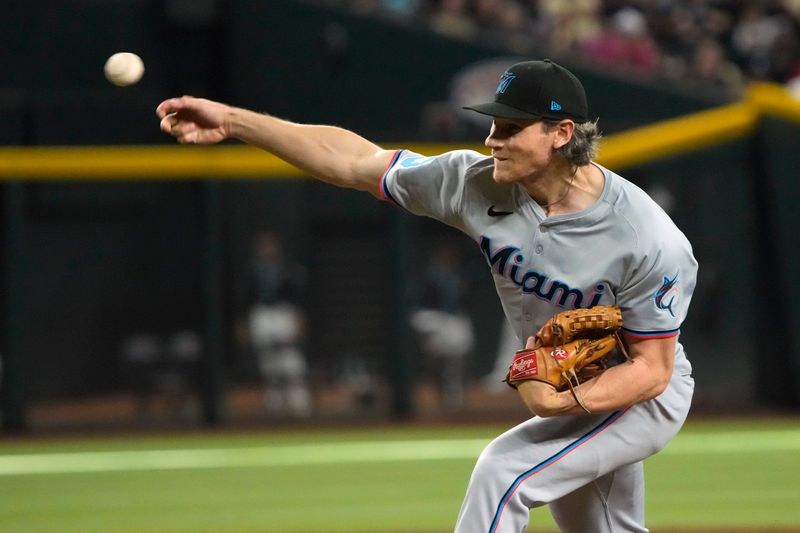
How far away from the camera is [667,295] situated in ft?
11.3

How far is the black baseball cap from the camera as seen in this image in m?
3.38

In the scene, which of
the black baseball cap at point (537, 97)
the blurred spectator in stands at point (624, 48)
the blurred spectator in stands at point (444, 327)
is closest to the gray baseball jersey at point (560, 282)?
the black baseball cap at point (537, 97)

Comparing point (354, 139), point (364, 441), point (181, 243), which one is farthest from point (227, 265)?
point (354, 139)

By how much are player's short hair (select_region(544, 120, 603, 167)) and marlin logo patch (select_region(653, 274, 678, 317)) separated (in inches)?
16.8

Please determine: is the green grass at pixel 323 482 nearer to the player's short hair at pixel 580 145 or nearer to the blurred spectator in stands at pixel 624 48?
the player's short hair at pixel 580 145

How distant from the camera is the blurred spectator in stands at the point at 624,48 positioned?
525 inches

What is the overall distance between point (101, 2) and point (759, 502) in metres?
9.91

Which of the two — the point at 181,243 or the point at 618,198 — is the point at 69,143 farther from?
the point at 618,198

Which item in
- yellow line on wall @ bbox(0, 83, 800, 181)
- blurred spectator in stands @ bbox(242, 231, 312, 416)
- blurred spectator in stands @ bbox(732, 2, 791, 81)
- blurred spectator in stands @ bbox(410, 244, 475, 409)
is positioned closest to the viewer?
yellow line on wall @ bbox(0, 83, 800, 181)

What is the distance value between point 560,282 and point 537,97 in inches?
21.3

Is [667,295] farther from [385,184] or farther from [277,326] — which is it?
[277,326]

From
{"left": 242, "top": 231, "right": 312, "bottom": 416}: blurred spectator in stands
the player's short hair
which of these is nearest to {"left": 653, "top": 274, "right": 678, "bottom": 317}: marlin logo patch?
the player's short hair

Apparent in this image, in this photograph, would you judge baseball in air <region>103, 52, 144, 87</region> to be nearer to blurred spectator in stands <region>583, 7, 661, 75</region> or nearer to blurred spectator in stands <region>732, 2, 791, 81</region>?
blurred spectator in stands <region>583, 7, 661, 75</region>

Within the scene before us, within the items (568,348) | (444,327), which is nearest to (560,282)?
(568,348)
